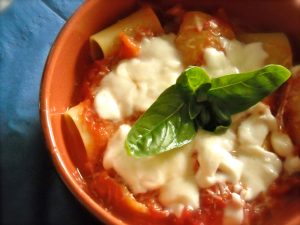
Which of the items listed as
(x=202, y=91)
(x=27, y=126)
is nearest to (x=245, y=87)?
(x=202, y=91)

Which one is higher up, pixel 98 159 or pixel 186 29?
pixel 186 29

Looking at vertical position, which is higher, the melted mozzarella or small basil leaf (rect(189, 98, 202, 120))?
small basil leaf (rect(189, 98, 202, 120))

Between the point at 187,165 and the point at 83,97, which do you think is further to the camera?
the point at 83,97

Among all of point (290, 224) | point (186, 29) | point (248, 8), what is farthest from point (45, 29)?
point (290, 224)

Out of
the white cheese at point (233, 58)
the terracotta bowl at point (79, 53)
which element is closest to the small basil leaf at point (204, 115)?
the white cheese at point (233, 58)

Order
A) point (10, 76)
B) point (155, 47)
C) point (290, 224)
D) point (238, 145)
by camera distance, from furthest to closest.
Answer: point (10, 76) → point (155, 47) → point (238, 145) → point (290, 224)

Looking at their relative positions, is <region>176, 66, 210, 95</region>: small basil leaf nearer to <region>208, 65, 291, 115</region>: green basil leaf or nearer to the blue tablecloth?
<region>208, 65, 291, 115</region>: green basil leaf

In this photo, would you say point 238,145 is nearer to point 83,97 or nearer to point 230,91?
point 230,91

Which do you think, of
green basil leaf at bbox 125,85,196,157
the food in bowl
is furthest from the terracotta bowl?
green basil leaf at bbox 125,85,196,157
